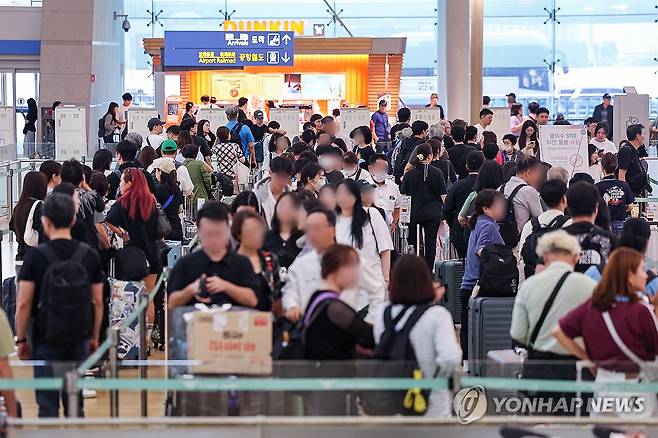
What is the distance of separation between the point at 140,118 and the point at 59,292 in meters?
14.5

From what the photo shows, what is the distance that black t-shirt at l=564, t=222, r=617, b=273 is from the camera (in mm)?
7230

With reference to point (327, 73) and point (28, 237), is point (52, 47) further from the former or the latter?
point (28, 237)

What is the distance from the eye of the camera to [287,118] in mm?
20234

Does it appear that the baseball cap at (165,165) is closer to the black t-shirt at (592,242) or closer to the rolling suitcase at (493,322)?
the rolling suitcase at (493,322)

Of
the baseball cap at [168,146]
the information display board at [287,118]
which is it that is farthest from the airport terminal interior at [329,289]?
the information display board at [287,118]

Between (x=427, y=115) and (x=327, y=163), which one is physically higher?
(x=427, y=115)

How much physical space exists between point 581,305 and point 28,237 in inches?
165

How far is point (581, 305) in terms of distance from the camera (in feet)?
19.7

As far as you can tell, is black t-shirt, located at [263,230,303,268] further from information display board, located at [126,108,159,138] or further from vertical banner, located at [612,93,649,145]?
vertical banner, located at [612,93,649,145]

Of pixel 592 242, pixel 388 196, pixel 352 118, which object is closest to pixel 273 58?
pixel 352 118

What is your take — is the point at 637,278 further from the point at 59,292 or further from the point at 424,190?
the point at 424,190

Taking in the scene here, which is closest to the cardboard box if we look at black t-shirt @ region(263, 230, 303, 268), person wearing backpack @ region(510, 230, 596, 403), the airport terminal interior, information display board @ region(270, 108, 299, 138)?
the airport terminal interior

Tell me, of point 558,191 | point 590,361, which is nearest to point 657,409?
point 590,361

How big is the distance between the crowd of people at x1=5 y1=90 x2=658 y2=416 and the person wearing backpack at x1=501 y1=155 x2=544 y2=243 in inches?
0.4
